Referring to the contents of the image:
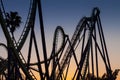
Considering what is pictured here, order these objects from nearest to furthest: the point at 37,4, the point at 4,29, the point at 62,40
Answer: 1. the point at 4,29
2. the point at 37,4
3. the point at 62,40

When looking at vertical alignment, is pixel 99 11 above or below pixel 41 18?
above

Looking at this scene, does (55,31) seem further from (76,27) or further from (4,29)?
(4,29)

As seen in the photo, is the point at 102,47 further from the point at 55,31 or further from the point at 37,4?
the point at 37,4

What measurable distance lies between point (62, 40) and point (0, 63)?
5.09 metres

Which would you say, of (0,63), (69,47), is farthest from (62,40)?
(0,63)

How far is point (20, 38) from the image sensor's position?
70.3ft

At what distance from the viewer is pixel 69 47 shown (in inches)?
1058

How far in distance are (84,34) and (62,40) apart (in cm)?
309

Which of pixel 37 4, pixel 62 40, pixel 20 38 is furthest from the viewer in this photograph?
pixel 62 40

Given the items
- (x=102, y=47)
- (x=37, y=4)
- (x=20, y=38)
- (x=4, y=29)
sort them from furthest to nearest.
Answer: (x=102, y=47) → (x=20, y=38) → (x=37, y=4) → (x=4, y=29)

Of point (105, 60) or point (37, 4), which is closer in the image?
point (37, 4)

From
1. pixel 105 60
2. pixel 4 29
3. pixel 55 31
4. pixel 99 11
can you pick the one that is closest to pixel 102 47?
pixel 105 60

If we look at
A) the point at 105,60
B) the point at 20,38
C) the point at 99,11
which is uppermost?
the point at 99,11

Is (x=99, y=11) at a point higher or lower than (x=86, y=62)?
higher
